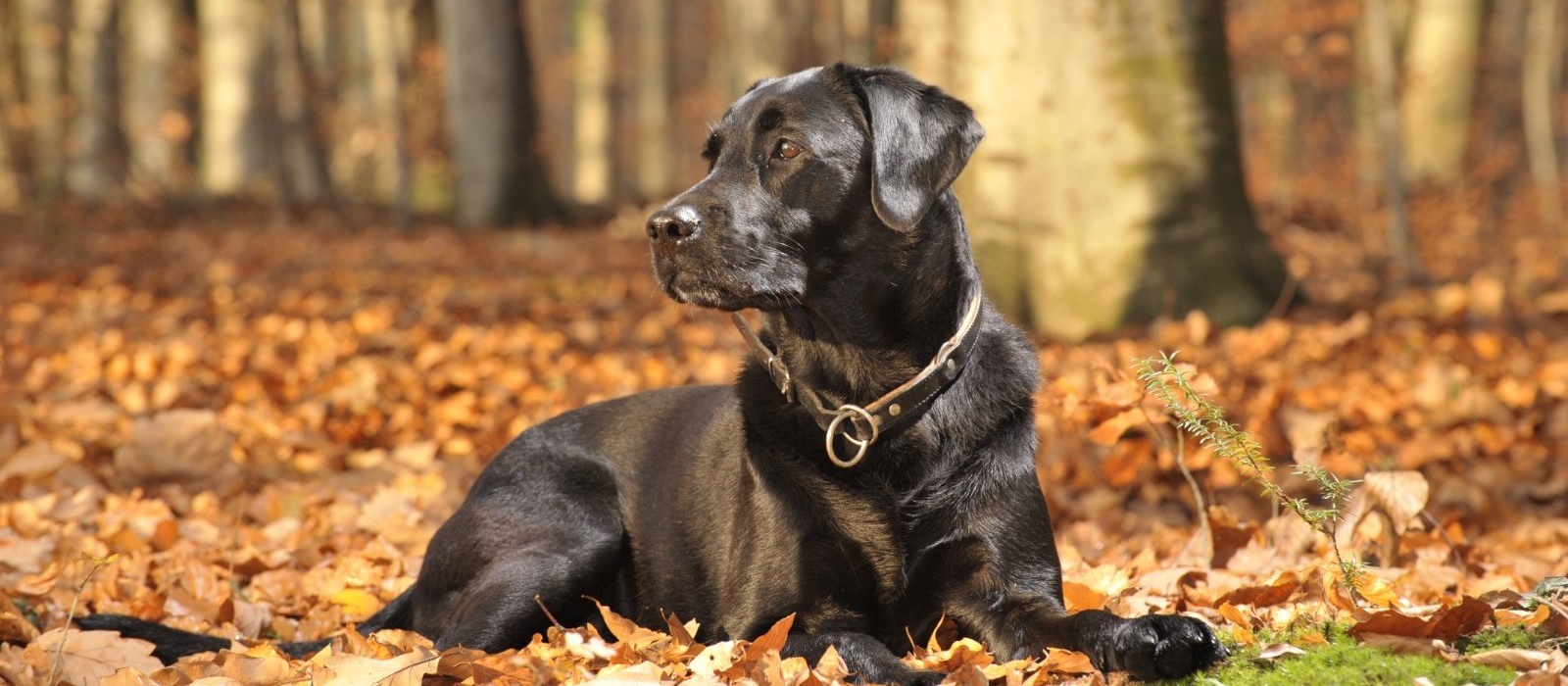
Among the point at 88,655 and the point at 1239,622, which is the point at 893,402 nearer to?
the point at 1239,622

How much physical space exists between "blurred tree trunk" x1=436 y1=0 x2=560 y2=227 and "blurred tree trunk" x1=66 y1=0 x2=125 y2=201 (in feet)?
21.6

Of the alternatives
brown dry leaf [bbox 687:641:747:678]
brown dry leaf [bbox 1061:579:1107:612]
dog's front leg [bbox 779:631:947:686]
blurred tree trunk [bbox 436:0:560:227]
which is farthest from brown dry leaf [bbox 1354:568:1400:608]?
blurred tree trunk [bbox 436:0:560:227]

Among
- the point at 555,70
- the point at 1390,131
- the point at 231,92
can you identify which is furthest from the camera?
the point at 555,70

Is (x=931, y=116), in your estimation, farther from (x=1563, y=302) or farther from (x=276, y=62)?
(x=276, y=62)

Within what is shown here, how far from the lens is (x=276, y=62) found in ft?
70.0

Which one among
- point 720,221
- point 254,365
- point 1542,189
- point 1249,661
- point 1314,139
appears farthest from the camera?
point 1314,139

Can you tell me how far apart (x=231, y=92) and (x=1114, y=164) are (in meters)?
20.7

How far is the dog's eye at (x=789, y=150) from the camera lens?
12.5 feet

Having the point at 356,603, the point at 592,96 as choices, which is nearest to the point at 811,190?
the point at 356,603

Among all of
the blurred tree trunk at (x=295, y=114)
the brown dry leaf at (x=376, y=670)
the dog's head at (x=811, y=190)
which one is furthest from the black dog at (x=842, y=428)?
the blurred tree trunk at (x=295, y=114)

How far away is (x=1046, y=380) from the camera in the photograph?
4.47 metres

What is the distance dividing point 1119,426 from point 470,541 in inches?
80.7

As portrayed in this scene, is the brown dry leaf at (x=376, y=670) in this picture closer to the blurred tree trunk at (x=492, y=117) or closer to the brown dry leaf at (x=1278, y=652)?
the brown dry leaf at (x=1278, y=652)

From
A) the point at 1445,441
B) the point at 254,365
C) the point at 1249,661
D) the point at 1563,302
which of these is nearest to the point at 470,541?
the point at 1249,661
